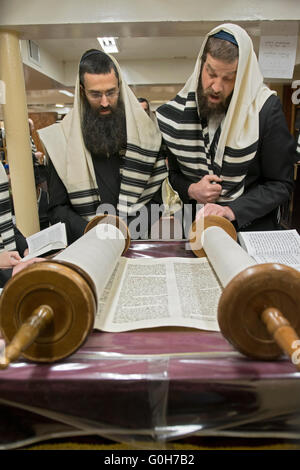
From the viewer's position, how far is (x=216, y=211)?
1102 mm

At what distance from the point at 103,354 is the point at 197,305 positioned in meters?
0.21

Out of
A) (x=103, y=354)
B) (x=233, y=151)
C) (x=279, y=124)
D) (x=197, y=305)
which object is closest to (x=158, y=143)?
(x=233, y=151)


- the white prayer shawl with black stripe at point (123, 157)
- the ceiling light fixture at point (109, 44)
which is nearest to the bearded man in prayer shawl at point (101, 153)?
the white prayer shawl with black stripe at point (123, 157)

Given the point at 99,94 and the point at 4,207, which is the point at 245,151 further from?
the point at 4,207

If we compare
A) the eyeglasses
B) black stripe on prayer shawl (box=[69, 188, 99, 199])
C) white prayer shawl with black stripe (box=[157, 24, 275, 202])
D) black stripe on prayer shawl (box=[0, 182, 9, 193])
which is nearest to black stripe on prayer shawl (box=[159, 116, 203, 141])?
white prayer shawl with black stripe (box=[157, 24, 275, 202])

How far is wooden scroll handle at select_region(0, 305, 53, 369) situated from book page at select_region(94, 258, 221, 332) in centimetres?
13

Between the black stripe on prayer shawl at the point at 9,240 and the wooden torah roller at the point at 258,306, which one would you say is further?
the black stripe on prayer shawl at the point at 9,240

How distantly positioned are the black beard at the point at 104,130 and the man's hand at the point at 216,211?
0.51 metres

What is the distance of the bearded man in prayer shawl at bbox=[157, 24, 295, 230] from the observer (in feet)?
3.92

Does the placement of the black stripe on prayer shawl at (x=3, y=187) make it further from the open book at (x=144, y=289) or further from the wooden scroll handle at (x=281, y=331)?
the wooden scroll handle at (x=281, y=331)

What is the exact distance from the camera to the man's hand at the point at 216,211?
3.48 ft

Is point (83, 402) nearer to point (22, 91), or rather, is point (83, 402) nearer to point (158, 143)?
point (158, 143)

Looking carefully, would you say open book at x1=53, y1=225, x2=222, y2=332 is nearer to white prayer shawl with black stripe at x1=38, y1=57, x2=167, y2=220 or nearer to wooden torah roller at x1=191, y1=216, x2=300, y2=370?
wooden torah roller at x1=191, y1=216, x2=300, y2=370

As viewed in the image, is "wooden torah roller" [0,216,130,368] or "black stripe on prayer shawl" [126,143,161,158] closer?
"wooden torah roller" [0,216,130,368]
